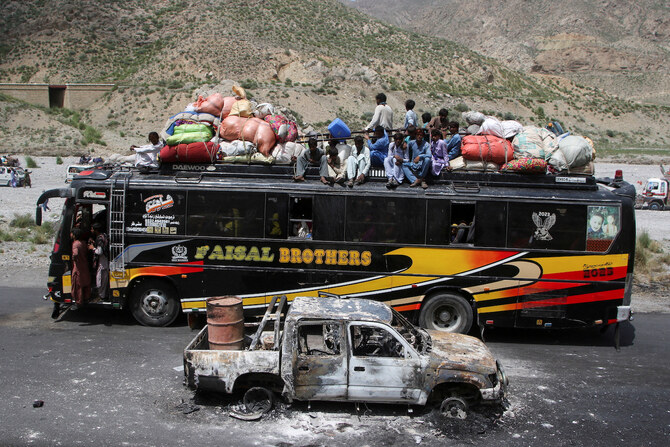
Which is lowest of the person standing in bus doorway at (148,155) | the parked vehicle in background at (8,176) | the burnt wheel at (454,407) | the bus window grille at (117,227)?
the burnt wheel at (454,407)

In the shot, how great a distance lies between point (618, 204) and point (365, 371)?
5.85 m

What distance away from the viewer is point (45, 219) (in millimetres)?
22469

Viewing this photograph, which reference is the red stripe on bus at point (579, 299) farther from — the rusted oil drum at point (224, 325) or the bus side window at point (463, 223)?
the rusted oil drum at point (224, 325)

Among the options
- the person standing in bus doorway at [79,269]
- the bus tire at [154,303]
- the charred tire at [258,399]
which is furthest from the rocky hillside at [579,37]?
the charred tire at [258,399]

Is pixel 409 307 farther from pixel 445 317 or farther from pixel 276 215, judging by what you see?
pixel 276 215

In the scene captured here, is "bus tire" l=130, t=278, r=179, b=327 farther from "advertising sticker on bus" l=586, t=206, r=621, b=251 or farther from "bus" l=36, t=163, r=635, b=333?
"advertising sticker on bus" l=586, t=206, r=621, b=251

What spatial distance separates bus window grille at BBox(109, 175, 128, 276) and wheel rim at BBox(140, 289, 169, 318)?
2.12 feet

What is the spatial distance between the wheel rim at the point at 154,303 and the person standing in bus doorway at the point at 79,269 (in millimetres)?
1011

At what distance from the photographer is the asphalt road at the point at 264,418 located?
275 inches

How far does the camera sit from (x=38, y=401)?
753 centimetres

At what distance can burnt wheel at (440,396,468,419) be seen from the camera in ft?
24.3

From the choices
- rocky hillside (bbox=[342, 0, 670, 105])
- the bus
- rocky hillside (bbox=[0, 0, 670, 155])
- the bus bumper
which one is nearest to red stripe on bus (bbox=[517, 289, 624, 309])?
the bus

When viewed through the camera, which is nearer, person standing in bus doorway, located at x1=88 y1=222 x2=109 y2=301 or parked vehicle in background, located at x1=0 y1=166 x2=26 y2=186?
person standing in bus doorway, located at x1=88 y1=222 x2=109 y2=301

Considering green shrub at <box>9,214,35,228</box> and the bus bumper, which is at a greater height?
green shrub at <box>9,214,35,228</box>
